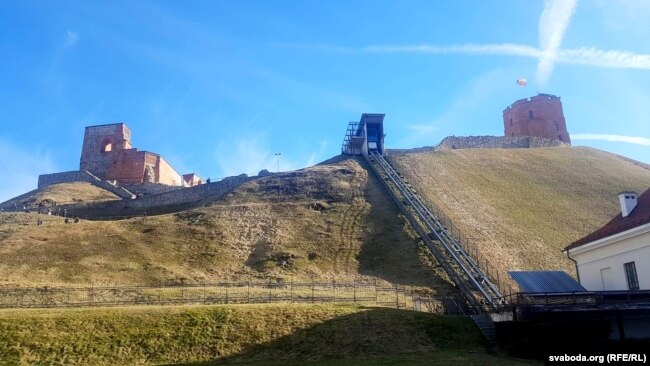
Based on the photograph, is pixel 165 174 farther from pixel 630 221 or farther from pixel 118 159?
pixel 630 221

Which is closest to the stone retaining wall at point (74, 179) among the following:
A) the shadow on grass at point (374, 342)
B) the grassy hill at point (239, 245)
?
the grassy hill at point (239, 245)

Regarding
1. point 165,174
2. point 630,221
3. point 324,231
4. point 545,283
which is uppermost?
point 165,174

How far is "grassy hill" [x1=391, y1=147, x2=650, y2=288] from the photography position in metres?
44.8

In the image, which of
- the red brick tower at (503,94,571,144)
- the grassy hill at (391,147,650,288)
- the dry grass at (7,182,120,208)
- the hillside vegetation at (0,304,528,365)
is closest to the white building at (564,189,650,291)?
the hillside vegetation at (0,304,528,365)

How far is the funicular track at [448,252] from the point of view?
107ft

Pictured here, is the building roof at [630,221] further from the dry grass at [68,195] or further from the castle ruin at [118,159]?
the castle ruin at [118,159]

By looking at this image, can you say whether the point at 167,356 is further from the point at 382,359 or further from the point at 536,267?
the point at 536,267

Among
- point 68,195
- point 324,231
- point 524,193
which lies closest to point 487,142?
point 524,193

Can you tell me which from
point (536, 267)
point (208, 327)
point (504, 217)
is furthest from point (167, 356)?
point (504, 217)

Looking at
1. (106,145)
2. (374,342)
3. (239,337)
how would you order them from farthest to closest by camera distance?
1. (106,145)
2. (239,337)
3. (374,342)

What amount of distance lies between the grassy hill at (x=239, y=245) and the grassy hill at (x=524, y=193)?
6.49 meters

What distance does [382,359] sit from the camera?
20609mm

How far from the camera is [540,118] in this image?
99.1m

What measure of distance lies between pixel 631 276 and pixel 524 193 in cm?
3292
